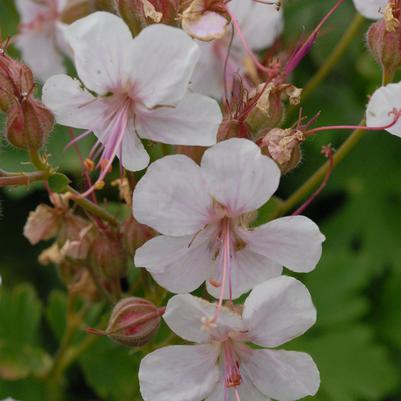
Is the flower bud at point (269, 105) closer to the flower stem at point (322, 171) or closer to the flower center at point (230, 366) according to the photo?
the flower stem at point (322, 171)

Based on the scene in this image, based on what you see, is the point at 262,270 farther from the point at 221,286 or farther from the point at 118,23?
the point at 118,23

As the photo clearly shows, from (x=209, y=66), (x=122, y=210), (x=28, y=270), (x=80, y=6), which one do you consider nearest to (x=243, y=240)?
(x=122, y=210)

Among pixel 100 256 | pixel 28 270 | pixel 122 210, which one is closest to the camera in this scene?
pixel 100 256

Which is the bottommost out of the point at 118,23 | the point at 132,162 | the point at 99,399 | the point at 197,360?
the point at 99,399

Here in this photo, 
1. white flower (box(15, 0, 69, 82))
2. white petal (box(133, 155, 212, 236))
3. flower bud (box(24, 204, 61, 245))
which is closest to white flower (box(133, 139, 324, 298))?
white petal (box(133, 155, 212, 236))

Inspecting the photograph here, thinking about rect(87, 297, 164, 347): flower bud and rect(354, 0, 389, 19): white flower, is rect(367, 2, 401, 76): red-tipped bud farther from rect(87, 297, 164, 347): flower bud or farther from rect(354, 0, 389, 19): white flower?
rect(87, 297, 164, 347): flower bud

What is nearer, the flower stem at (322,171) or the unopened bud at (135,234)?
the unopened bud at (135,234)

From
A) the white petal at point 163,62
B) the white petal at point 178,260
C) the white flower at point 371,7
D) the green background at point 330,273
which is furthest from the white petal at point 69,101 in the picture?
the green background at point 330,273
